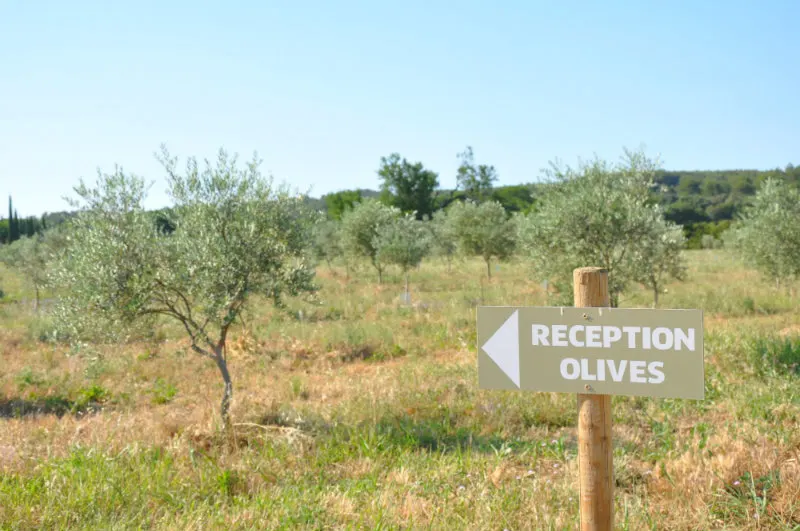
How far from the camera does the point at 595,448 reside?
321cm

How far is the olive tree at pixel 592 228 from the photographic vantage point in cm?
1207

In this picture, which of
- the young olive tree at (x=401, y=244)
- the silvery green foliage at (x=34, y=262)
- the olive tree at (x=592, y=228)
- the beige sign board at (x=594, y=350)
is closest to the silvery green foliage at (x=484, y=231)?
the young olive tree at (x=401, y=244)

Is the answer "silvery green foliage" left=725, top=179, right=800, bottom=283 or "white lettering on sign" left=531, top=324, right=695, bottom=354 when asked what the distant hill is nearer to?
"silvery green foliage" left=725, top=179, right=800, bottom=283

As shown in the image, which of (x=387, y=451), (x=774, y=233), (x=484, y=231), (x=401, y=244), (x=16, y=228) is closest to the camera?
(x=387, y=451)

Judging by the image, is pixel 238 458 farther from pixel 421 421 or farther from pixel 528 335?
pixel 528 335

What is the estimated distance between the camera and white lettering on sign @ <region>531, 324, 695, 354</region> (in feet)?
9.82

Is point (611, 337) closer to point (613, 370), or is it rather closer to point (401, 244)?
point (613, 370)

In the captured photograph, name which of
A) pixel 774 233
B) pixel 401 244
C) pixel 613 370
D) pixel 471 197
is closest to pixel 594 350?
pixel 613 370

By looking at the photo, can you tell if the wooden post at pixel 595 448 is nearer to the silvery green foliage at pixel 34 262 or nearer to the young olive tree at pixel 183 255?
the young olive tree at pixel 183 255

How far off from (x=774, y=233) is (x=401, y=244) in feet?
49.2

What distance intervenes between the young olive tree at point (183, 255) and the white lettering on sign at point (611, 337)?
5.55 m

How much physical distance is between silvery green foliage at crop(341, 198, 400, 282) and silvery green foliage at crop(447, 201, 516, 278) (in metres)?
4.26

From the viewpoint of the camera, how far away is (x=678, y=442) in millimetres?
6262

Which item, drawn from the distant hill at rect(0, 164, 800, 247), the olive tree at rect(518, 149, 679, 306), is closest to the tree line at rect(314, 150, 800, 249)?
the distant hill at rect(0, 164, 800, 247)
